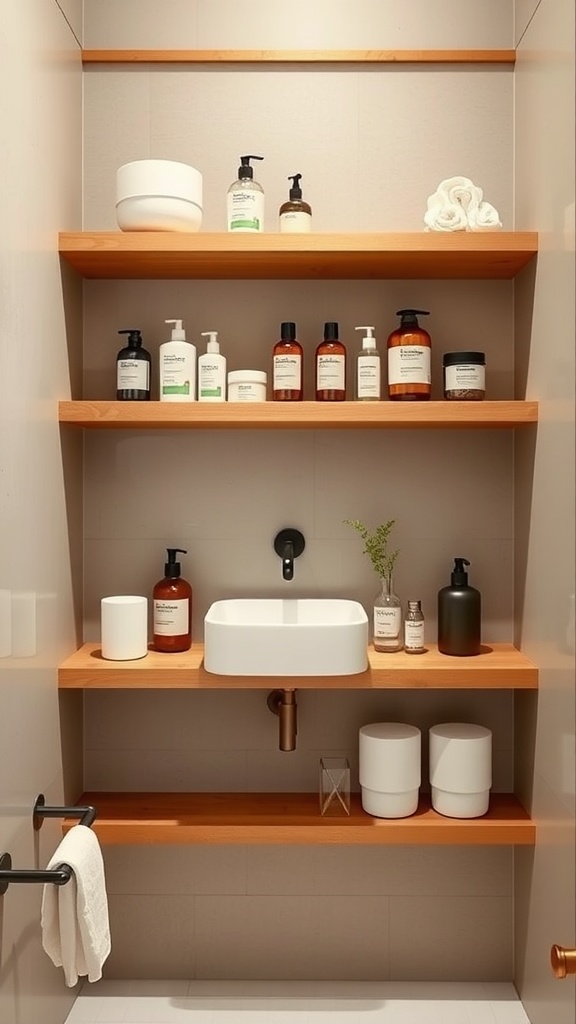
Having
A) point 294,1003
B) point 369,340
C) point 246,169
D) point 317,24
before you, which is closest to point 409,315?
point 369,340

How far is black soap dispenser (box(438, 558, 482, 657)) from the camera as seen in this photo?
72.6 inches

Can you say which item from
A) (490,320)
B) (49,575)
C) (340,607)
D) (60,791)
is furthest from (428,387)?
(60,791)

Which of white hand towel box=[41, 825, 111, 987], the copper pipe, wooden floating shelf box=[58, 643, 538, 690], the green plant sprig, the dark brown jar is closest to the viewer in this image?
the copper pipe

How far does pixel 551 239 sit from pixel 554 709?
858 mm

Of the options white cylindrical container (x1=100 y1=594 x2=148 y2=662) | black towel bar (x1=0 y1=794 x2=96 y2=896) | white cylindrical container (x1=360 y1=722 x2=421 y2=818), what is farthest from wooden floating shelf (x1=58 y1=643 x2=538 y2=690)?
black towel bar (x1=0 y1=794 x2=96 y2=896)

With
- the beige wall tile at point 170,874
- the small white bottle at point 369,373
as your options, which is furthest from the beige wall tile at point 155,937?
the small white bottle at point 369,373

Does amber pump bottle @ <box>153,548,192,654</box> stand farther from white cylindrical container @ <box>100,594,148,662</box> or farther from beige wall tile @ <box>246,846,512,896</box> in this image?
beige wall tile @ <box>246,846,512,896</box>

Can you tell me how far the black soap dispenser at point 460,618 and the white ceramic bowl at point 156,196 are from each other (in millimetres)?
902

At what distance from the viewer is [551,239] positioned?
65.3 inches

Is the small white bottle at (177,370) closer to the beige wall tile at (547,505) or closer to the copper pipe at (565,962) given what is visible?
the beige wall tile at (547,505)

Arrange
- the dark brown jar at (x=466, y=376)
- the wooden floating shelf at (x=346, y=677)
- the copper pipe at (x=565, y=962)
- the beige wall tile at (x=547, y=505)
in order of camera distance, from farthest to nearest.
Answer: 1. the dark brown jar at (x=466, y=376)
2. the wooden floating shelf at (x=346, y=677)
3. the beige wall tile at (x=547, y=505)
4. the copper pipe at (x=565, y=962)

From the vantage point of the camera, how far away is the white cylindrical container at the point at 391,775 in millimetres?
1799

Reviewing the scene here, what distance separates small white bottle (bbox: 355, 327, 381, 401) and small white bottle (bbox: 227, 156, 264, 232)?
310 mm

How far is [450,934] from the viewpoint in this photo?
1968 mm
